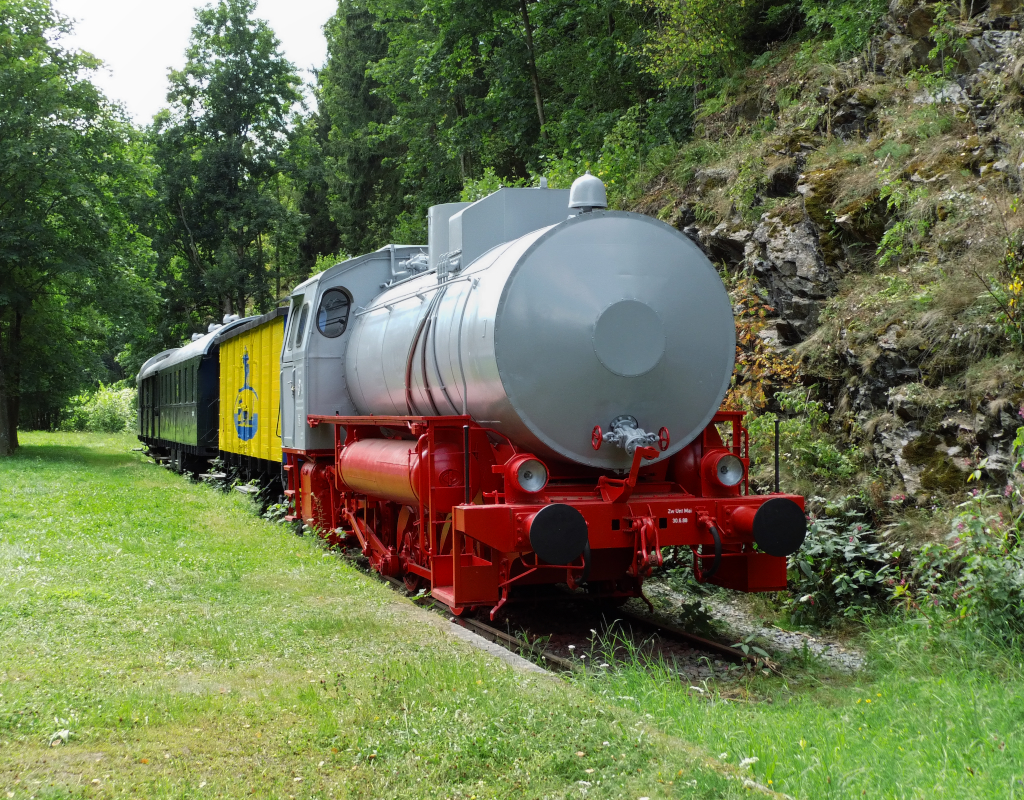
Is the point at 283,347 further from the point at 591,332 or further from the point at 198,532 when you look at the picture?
the point at 591,332

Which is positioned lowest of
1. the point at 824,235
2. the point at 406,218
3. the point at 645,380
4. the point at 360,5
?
the point at 645,380

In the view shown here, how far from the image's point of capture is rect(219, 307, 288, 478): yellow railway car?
46.4ft

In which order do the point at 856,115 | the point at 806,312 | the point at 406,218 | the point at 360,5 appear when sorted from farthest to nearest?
the point at 360,5 → the point at 406,218 → the point at 856,115 → the point at 806,312

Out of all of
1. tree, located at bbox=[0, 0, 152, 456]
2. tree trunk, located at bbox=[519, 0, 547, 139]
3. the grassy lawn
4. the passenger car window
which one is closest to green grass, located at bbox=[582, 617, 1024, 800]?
the grassy lawn

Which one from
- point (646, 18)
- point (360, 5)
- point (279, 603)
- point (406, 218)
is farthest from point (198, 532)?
point (360, 5)

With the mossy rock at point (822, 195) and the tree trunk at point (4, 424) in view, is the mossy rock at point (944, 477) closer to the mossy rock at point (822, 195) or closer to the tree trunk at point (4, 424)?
the mossy rock at point (822, 195)

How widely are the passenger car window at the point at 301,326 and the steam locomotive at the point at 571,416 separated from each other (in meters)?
3.33

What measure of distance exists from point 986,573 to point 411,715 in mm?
3770

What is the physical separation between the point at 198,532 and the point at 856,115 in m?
10.4

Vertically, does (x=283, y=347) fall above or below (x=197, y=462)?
above

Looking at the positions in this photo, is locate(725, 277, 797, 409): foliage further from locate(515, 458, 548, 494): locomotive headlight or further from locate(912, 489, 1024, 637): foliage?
locate(515, 458, 548, 494): locomotive headlight

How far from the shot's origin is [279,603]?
7953mm

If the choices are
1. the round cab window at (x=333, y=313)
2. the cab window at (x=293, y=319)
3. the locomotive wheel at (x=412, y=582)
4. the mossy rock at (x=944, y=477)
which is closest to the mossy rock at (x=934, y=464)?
the mossy rock at (x=944, y=477)

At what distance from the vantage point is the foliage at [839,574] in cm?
792
